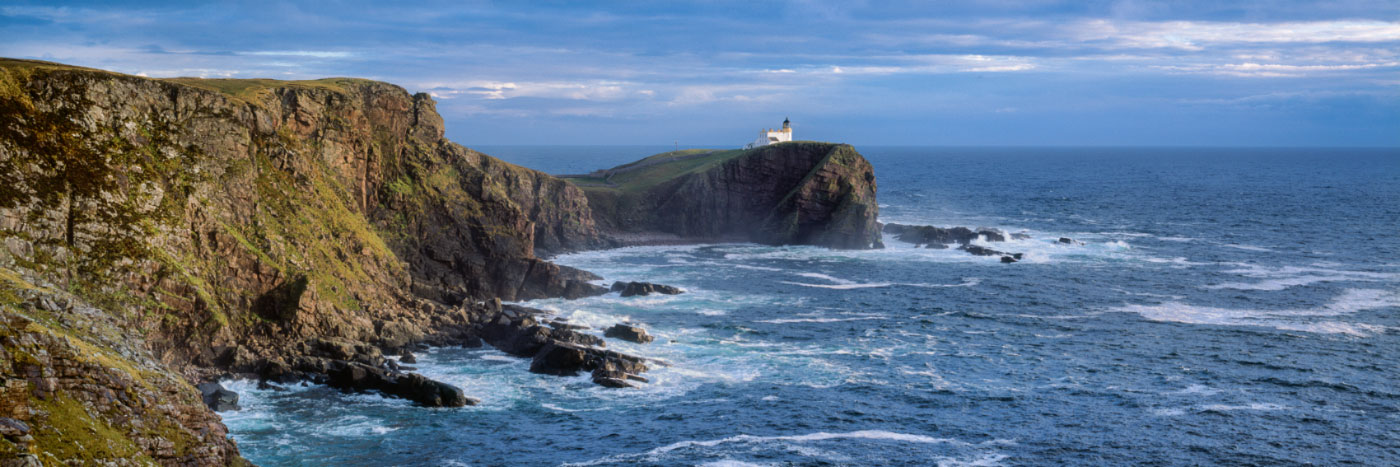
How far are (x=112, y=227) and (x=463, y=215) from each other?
118 ft

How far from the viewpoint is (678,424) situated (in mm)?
54875

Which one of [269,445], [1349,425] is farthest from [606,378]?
[1349,425]

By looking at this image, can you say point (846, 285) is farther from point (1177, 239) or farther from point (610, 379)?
point (1177, 239)

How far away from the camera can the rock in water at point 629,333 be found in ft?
241

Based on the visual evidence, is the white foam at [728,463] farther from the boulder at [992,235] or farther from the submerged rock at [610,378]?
the boulder at [992,235]

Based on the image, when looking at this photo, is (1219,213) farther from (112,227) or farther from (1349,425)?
(112,227)

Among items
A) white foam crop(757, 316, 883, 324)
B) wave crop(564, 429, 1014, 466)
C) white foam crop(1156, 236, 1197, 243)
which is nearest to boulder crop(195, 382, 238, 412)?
wave crop(564, 429, 1014, 466)

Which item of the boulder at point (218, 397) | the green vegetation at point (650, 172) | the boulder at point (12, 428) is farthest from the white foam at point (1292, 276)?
the boulder at point (12, 428)

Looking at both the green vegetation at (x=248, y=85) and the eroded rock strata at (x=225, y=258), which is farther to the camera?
the green vegetation at (x=248, y=85)

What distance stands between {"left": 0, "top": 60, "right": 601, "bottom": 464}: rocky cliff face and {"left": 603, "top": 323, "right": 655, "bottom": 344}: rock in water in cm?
1079

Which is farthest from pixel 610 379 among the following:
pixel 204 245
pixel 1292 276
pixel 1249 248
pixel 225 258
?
pixel 1249 248

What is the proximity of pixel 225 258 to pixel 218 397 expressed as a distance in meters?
12.9

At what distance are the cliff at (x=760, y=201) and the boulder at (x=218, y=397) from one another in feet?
258

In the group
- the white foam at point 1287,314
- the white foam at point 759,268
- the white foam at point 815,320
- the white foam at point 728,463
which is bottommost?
the white foam at point 728,463
